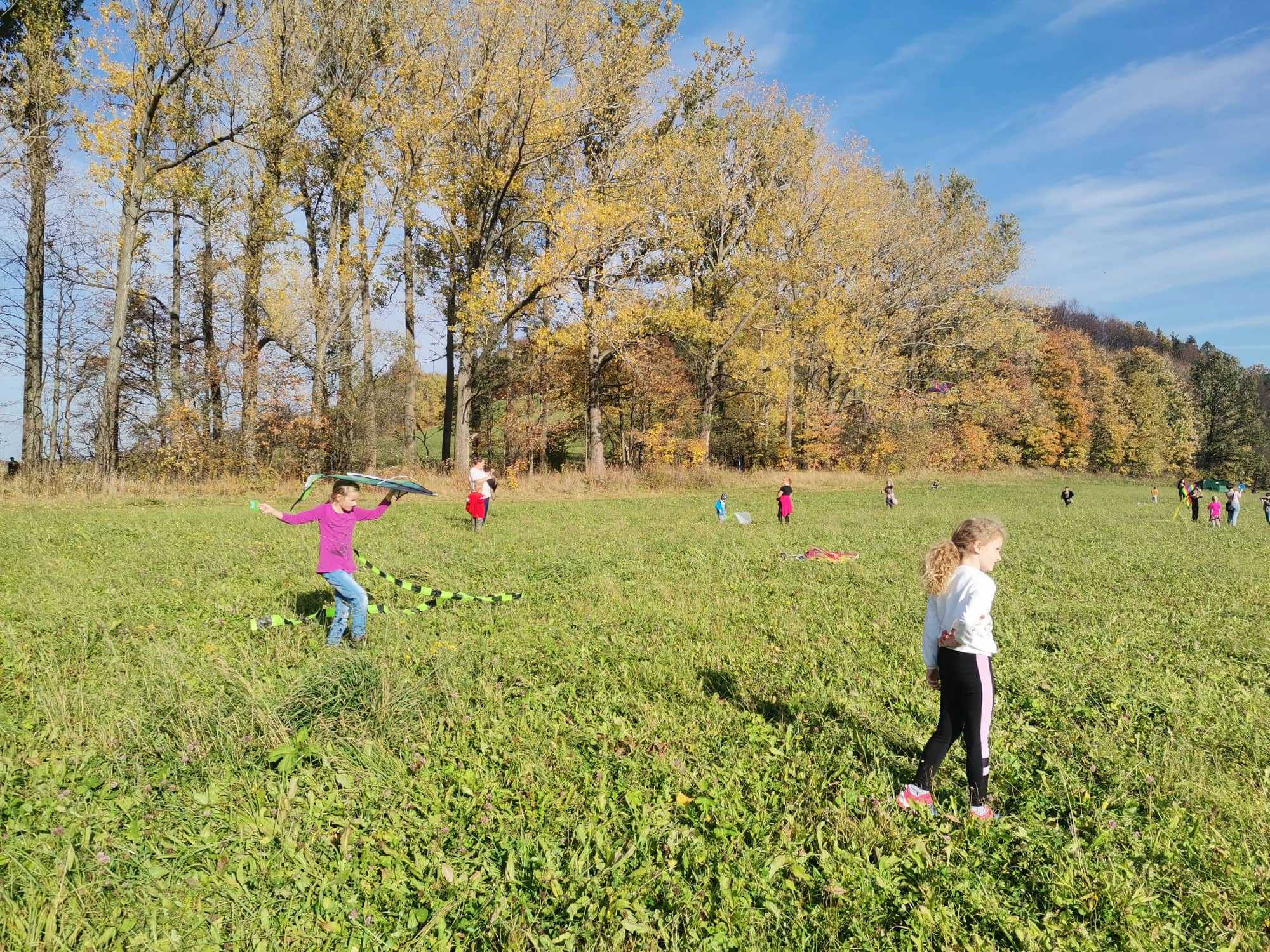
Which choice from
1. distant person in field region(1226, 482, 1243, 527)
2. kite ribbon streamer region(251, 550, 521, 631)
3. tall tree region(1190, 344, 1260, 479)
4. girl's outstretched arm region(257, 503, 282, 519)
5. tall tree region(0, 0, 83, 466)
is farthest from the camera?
tall tree region(1190, 344, 1260, 479)

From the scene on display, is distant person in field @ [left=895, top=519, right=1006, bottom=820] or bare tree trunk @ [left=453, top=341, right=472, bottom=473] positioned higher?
bare tree trunk @ [left=453, top=341, right=472, bottom=473]

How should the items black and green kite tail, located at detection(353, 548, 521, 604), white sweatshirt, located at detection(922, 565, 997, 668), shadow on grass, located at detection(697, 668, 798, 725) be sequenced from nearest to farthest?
white sweatshirt, located at detection(922, 565, 997, 668) → shadow on grass, located at detection(697, 668, 798, 725) → black and green kite tail, located at detection(353, 548, 521, 604)

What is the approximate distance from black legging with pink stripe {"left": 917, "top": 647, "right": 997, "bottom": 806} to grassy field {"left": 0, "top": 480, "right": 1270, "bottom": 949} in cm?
22

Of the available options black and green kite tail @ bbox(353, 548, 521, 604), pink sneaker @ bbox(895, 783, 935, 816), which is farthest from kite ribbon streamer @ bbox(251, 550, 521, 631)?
pink sneaker @ bbox(895, 783, 935, 816)

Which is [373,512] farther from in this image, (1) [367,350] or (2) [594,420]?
(2) [594,420]

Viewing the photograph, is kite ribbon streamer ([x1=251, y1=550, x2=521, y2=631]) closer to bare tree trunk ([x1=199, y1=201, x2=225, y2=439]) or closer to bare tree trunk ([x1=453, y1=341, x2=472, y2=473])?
bare tree trunk ([x1=453, y1=341, x2=472, y2=473])

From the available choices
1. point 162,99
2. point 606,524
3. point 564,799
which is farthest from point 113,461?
point 564,799

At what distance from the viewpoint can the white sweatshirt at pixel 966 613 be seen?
13.1ft

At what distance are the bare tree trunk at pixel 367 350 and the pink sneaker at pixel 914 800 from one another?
24.2 meters

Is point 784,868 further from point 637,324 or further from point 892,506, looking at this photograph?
point 637,324

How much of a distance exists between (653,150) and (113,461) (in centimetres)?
2294

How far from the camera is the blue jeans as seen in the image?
691 centimetres

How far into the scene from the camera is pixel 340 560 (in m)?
6.98

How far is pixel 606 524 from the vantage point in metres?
17.4
